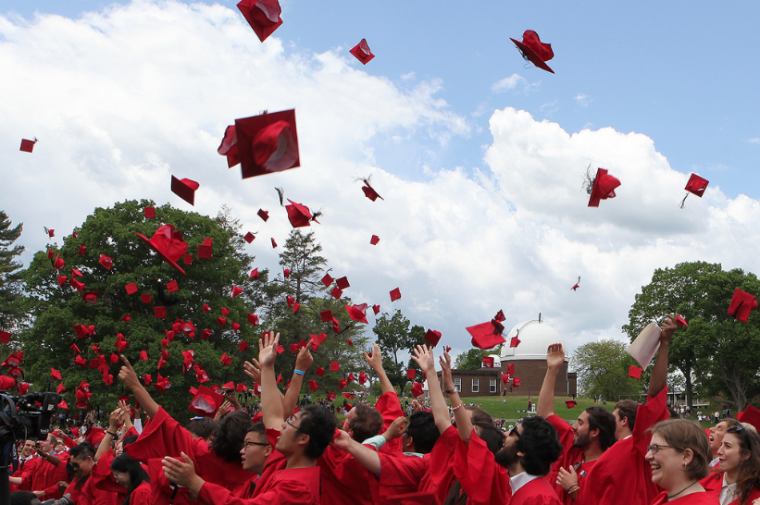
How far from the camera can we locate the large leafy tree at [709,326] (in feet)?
147

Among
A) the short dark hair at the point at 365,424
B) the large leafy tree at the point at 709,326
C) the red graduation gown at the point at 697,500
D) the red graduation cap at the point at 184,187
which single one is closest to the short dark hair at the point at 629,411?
the red graduation gown at the point at 697,500

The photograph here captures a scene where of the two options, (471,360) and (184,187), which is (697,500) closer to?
(184,187)

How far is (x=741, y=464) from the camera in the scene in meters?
3.95

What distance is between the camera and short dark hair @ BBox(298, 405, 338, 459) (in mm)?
3725

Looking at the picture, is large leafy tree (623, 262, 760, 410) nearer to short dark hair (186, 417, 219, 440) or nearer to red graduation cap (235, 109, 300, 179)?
red graduation cap (235, 109, 300, 179)

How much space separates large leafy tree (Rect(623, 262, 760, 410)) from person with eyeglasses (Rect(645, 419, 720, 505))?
4645 centimetres

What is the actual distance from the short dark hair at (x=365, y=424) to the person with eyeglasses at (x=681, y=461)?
72.6 inches

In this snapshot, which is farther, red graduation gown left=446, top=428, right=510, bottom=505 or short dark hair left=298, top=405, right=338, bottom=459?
red graduation gown left=446, top=428, right=510, bottom=505

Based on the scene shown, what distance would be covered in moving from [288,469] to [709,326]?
4808cm

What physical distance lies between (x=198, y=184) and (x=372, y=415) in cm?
643

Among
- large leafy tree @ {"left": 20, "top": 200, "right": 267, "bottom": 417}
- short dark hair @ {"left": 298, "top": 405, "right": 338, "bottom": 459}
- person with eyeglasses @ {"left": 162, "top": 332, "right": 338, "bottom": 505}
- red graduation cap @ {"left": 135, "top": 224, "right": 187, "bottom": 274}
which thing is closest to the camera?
person with eyeglasses @ {"left": 162, "top": 332, "right": 338, "bottom": 505}

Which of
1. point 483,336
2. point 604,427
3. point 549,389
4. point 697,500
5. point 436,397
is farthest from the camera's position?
point 483,336

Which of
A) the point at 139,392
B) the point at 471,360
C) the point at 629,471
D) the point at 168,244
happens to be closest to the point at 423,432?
the point at 629,471

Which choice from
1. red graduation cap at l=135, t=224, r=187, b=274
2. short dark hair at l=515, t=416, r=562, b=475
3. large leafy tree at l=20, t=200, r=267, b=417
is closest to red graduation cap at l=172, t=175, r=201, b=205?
red graduation cap at l=135, t=224, r=187, b=274
